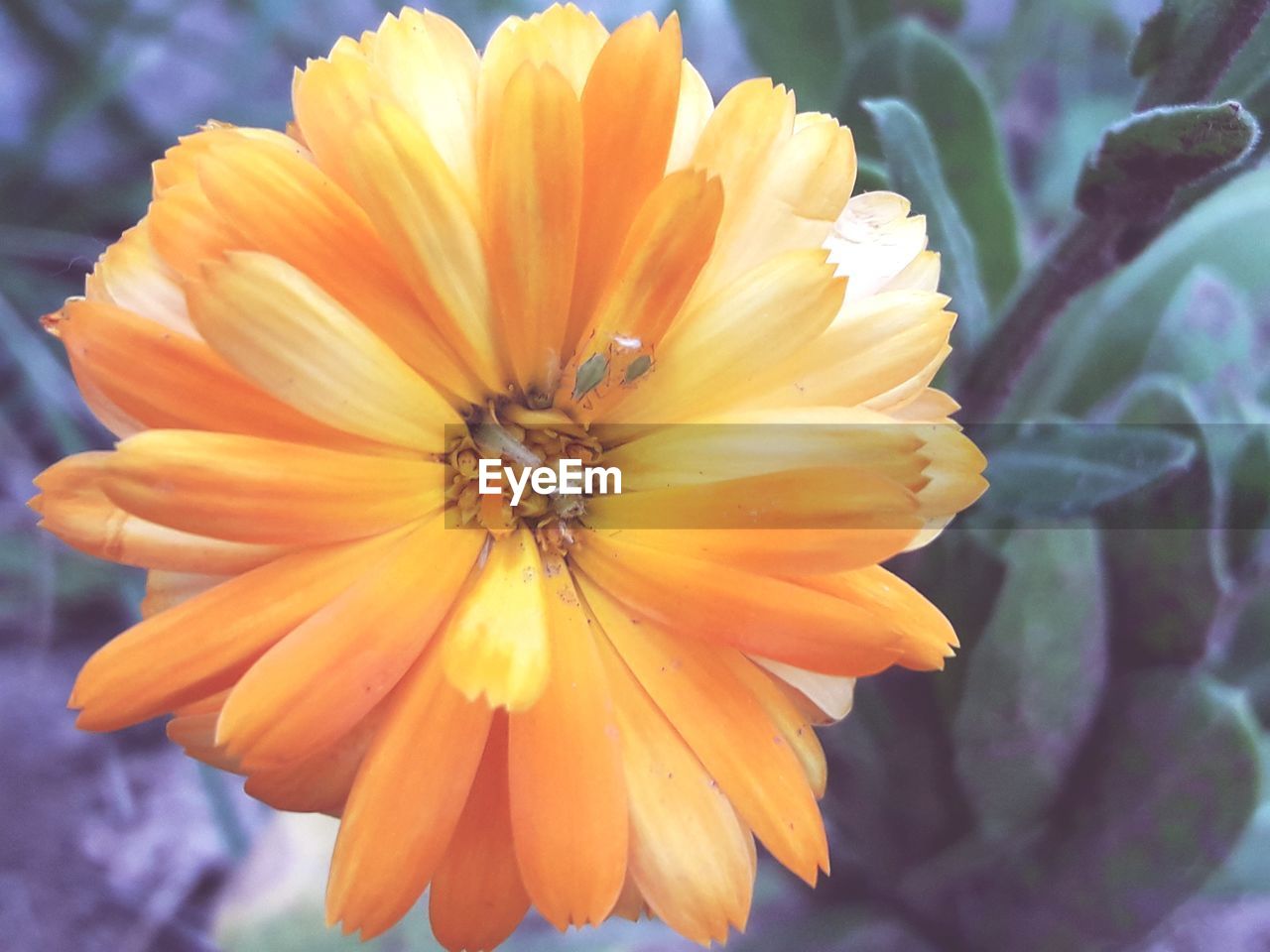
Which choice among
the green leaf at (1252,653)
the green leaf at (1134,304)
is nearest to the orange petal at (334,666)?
the green leaf at (1134,304)

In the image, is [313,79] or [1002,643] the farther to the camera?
[1002,643]

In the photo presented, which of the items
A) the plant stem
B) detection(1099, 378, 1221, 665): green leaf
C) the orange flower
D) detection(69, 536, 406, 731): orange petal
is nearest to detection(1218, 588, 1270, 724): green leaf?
detection(1099, 378, 1221, 665): green leaf

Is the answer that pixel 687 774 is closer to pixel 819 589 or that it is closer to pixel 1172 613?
pixel 819 589

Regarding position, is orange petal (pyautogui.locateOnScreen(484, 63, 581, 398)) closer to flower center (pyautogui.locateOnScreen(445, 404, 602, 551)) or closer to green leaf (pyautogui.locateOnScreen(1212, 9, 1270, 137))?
flower center (pyautogui.locateOnScreen(445, 404, 602, 551))

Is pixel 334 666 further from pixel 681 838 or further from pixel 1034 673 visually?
pixel 1034 673

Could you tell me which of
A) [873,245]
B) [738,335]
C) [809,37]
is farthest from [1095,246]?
[809,37]

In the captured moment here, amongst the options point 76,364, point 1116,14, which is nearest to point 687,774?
point 76,364

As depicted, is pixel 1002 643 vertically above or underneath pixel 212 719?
underneath
